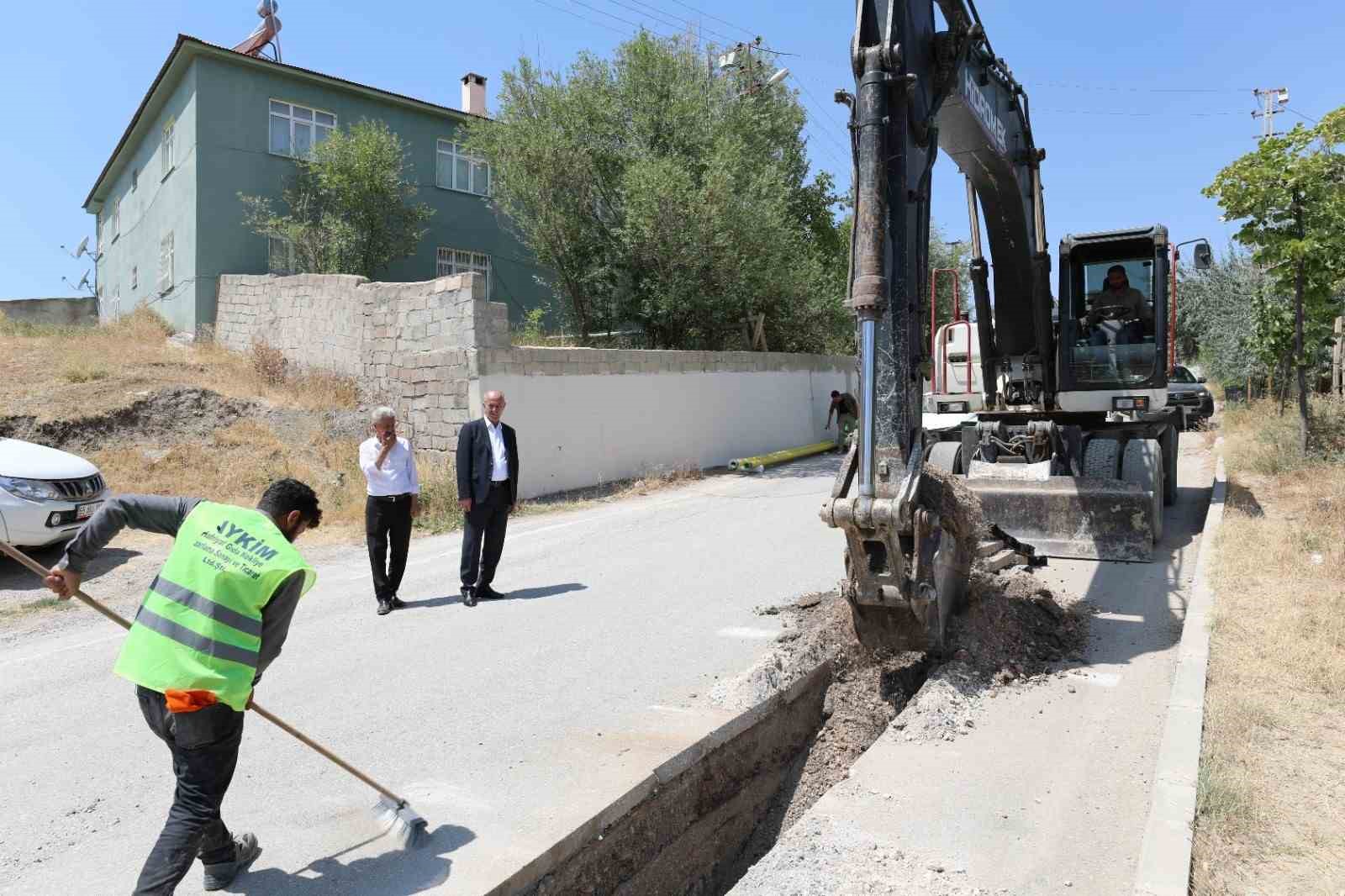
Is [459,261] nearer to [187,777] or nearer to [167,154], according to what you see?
[167,154]

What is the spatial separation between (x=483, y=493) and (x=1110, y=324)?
23.3 feet

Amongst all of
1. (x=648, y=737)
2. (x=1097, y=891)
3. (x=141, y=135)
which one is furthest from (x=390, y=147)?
(x=1097, y=891)

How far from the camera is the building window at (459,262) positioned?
77.8 feet

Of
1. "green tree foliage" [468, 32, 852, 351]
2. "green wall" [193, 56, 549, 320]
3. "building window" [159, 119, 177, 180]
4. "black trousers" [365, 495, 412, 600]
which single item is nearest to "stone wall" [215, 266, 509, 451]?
"green wall" [193, 56, 549, 320]

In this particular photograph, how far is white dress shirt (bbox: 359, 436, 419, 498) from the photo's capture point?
7441 millimetres

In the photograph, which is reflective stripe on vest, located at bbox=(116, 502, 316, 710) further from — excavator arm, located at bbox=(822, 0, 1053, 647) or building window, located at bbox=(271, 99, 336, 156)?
building window, located at bbox=(271, 99, 336, 156)

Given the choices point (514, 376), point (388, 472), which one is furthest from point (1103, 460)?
point (514, 376)

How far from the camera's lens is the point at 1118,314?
1023 centimetres

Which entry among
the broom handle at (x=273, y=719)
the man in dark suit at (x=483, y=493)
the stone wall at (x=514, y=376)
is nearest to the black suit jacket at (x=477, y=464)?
the man in dark suit at (x=483, y=493)

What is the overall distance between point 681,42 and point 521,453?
12.7 m

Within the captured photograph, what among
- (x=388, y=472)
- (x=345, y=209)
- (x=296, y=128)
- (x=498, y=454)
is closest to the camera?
(x=388, y=472)

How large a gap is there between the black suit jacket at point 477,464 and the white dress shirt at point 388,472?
395 millimetres

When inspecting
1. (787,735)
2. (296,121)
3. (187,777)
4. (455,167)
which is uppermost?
(296,121)

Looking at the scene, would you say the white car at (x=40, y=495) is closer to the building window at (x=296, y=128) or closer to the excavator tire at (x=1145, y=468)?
the excavator tire at (x=1145, y=468)
